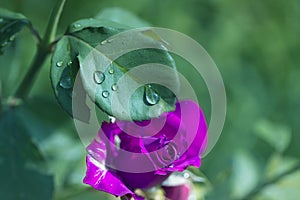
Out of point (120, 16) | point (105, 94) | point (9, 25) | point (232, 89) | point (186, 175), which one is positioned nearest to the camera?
point (105, 94)

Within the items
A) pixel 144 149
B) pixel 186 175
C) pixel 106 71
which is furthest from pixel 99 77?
pixel 186 175

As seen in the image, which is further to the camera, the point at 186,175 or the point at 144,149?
the point at 186,175

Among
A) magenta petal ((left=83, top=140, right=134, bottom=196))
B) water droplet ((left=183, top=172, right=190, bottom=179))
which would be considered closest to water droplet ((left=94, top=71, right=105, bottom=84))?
magenta petal ((left=83, top=140, right=134, bottom=196))

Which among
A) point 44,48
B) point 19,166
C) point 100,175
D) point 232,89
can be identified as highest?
point 44,48

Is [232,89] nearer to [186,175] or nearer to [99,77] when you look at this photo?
[186,175]

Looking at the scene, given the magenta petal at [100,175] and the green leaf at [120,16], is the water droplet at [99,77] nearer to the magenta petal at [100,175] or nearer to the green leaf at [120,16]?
the magenta petal at [100,175]

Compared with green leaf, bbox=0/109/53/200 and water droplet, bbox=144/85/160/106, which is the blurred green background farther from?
water droplet, bbox=144/85/160/106

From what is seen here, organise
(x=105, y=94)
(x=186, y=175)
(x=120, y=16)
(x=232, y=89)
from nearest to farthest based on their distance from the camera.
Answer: (x=105, y=94)
(x=186, y=175)
(x=120, y=16)
(x=232, y=89)

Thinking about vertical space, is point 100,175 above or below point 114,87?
below
